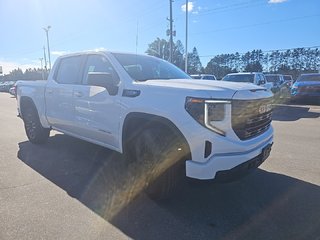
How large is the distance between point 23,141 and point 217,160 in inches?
220

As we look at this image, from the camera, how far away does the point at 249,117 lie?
11.9ft

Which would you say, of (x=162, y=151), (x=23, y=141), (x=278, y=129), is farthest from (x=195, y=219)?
(x=278, y=129)

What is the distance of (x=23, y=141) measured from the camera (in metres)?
7.40

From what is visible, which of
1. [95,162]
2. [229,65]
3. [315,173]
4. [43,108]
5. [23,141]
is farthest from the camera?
[229,65]

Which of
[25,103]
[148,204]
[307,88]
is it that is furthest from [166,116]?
[307,88]

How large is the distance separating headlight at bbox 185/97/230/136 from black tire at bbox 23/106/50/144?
4.47 m

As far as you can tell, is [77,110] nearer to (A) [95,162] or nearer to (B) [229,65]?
(A) [95,162]

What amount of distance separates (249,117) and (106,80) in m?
2.00

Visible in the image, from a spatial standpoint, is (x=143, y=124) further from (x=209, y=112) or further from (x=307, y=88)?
(x=307, y=88)

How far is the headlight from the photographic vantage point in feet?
11.0

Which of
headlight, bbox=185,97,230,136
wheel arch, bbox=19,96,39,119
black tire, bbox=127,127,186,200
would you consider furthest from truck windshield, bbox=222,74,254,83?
headlight, bbox=185,97,230,136

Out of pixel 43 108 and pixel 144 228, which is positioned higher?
pixel 43 108

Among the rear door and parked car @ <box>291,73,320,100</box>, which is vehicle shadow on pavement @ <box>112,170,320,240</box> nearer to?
the rear door

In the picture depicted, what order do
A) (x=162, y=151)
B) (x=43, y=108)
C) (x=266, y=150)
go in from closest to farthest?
(x=162, y=151)
(x=266, y=150)
(x=43, y=108)
